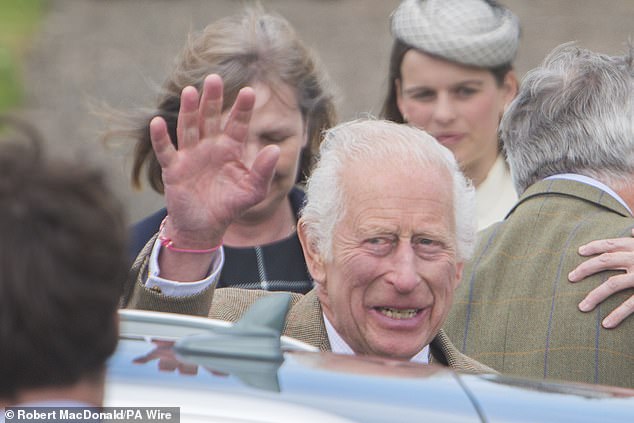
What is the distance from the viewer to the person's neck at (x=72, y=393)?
1722 mm

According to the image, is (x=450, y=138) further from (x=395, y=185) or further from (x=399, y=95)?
(x=395, y=185)

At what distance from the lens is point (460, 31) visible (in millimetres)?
5207

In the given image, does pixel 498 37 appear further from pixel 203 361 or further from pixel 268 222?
pixel 203 361

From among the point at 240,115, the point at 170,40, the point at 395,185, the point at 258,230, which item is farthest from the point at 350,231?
the point at 170,40

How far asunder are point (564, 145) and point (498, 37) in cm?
178

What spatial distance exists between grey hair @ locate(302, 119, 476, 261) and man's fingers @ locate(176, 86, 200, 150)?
34cm

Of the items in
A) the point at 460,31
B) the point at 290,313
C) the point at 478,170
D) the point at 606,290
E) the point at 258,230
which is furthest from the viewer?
the point at 478,170

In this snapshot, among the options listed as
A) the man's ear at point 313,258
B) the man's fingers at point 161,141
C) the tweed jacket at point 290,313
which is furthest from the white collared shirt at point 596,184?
the man's fingers at point 161,141

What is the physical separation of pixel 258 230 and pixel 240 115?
140 centimetres

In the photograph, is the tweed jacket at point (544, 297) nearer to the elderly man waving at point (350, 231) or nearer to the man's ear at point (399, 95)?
the elderly man waving at point (350, 231)

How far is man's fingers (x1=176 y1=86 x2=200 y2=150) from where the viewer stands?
126 inches

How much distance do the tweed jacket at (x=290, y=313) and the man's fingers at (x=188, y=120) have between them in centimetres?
28

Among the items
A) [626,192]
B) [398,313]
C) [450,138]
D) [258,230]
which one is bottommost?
[258,230]

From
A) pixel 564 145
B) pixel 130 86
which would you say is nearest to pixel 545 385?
pixel 564 145
